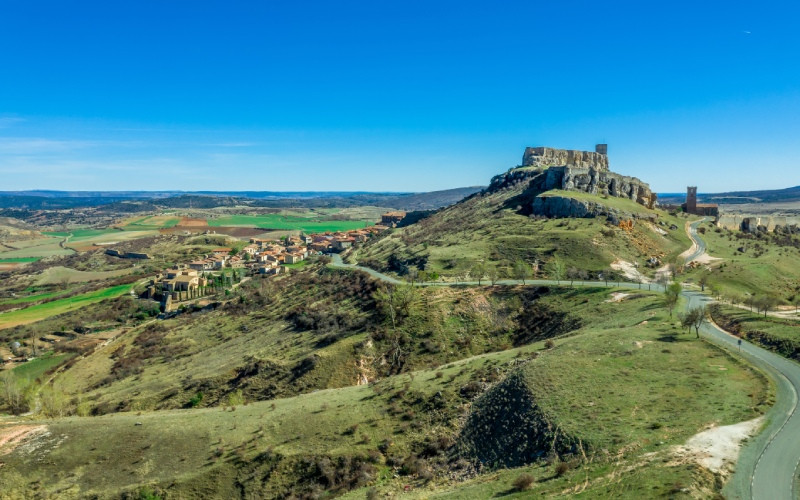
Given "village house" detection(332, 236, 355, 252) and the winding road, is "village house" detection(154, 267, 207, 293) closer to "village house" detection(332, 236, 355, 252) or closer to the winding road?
"village house" detection(332, 236, 355, 252)

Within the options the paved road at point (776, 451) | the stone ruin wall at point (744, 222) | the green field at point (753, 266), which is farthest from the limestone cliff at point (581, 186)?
the paved road at point (776, 451)

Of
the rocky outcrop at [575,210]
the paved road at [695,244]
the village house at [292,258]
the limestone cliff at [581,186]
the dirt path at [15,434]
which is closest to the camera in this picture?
the dirt path at [15,434]

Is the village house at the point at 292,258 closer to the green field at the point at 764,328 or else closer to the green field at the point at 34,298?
the green field at the point at 34,298

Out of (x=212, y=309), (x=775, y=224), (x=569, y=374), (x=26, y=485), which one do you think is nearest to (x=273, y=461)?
(x=26, y=485)

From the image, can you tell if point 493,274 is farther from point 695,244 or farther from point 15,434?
point 15,434

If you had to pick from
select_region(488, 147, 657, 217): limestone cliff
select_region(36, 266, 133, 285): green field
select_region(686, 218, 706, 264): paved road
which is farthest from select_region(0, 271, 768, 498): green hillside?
select_region(36, 266, 133, 285): green field

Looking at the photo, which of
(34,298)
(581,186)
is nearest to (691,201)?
(581,186)

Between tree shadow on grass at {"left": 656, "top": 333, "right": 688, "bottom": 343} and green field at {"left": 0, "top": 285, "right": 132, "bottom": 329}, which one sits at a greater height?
Answer: tree shadow on grass at {"left": 656, "top": 333, "right": 688, "bottom": 343}
